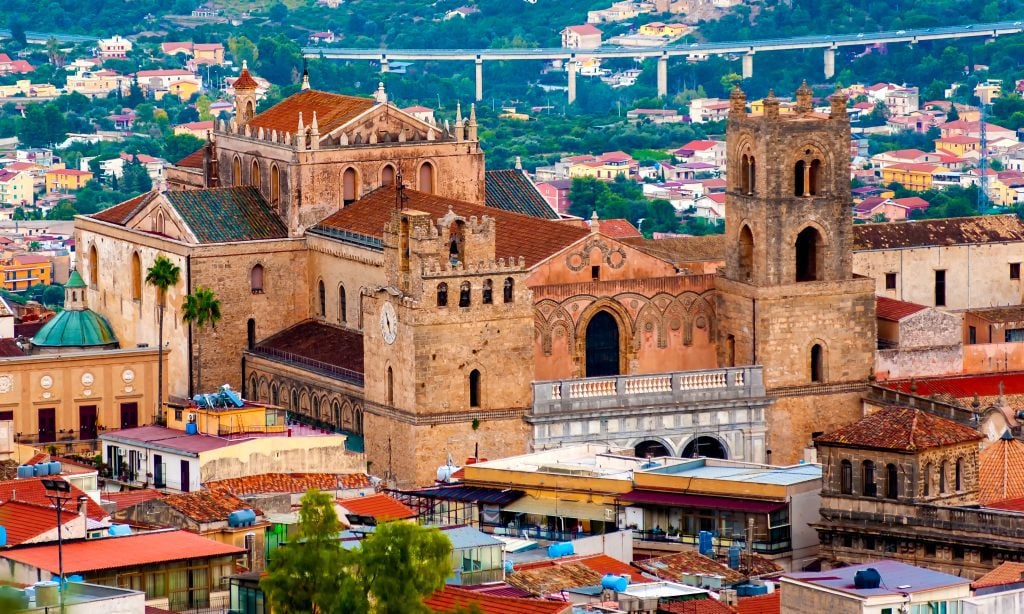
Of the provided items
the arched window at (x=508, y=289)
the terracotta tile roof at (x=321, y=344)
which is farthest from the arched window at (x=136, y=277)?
the arched window at (x=508, y=289)

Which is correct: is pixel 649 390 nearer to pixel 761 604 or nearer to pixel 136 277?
pixel 136 277

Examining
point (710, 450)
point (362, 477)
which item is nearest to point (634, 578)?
point (362, 477)

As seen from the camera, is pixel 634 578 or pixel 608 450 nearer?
pixel 634 578

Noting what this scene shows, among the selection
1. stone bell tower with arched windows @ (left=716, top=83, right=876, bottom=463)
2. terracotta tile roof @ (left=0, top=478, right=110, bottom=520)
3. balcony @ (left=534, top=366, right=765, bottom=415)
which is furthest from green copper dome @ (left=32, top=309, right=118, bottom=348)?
terracotta tile roof @ (left=0, top=478, right=110, bottom=520)

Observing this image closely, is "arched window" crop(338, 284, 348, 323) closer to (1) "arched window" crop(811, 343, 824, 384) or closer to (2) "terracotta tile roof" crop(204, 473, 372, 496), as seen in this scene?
(1) "arched window" crop(811, 343, 824, 384)

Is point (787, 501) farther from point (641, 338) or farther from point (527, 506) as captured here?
point (641, 338)

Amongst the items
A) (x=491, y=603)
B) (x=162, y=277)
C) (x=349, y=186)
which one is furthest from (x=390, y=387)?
(x=491, y=603)
